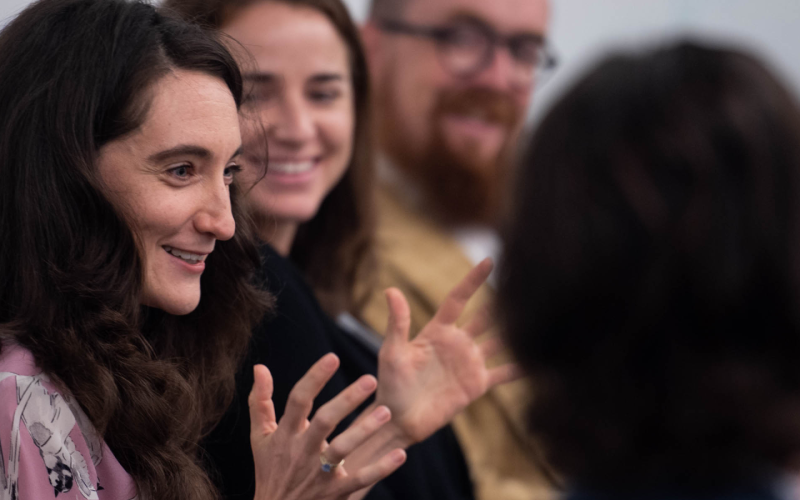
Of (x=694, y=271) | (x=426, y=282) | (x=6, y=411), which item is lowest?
(x=426, y=282)

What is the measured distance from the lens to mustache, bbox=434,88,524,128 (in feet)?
7.40

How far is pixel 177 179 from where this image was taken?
102 cm

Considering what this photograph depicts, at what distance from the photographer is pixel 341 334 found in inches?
61.1

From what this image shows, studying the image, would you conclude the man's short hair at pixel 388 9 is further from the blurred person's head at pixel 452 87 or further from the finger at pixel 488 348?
the finger at pixel 488 348

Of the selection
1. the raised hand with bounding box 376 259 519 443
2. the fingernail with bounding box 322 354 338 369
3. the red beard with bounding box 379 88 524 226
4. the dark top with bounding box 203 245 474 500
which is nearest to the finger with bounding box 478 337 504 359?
the raised hand with bounding box 376 259 519 443

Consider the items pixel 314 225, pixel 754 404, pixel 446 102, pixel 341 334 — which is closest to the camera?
pixel 754 404

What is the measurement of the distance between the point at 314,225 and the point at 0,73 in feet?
3.07

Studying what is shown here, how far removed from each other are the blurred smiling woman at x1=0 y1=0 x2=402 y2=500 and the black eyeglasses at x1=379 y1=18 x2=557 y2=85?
124 centimetres

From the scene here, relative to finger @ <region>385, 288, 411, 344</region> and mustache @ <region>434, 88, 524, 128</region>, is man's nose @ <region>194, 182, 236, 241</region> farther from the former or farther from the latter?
mustache @ <region>434, 88, 524, 128</region>

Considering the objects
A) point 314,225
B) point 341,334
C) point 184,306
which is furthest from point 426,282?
point 184,306

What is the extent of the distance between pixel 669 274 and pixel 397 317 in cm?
63

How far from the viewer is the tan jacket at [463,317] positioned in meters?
1.77

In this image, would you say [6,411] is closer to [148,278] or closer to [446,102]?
[148,278]

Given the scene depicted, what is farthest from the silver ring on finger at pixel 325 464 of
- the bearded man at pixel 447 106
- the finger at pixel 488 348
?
the bearded man at pixel 447 106
